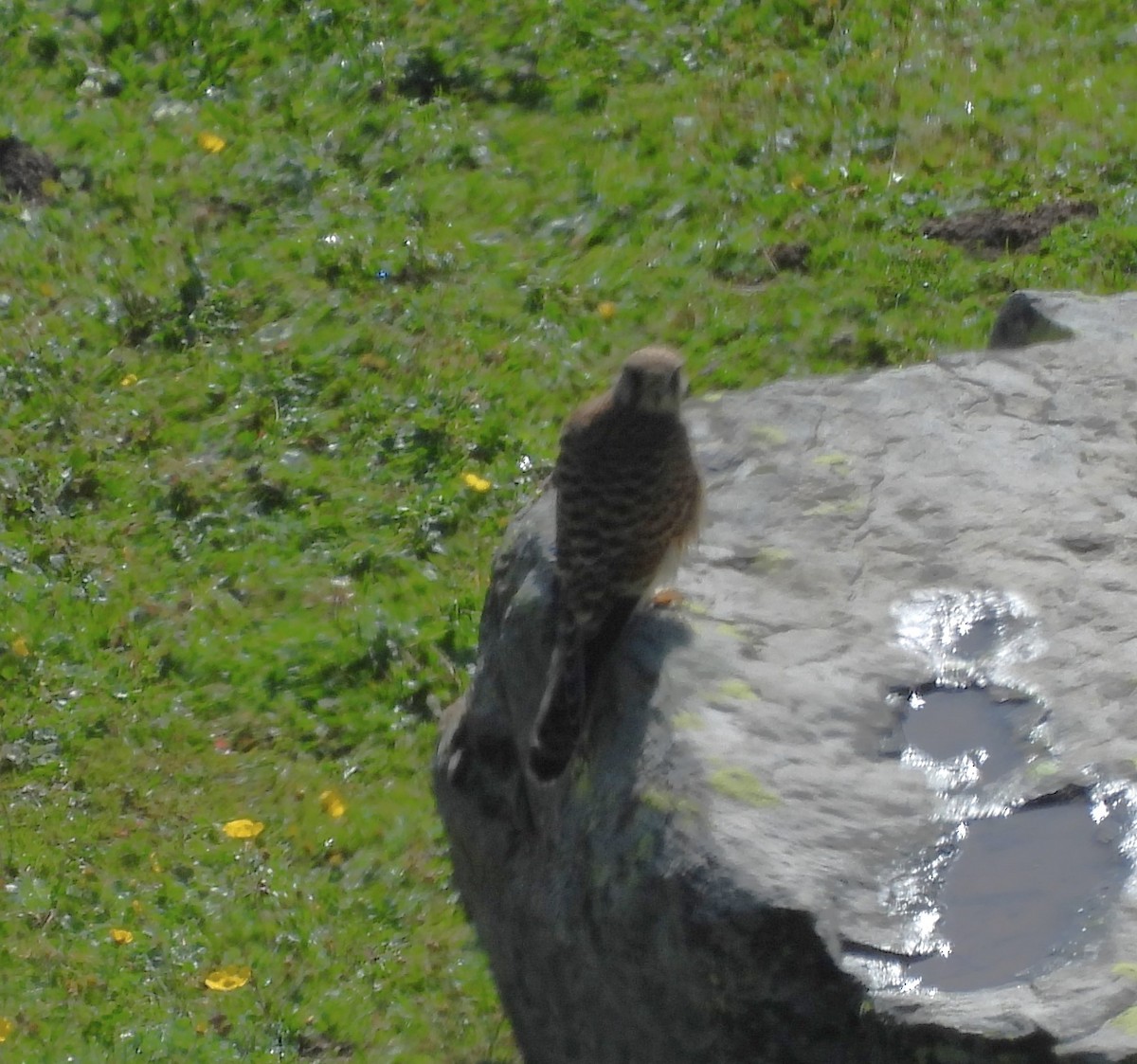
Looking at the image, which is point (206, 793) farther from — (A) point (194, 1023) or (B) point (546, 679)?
(B) point (546, 679)

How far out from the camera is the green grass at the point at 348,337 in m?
6.35

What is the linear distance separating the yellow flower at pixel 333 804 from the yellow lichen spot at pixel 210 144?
494 cm

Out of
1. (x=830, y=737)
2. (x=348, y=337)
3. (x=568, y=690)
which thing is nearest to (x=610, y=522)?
(x=568, y=690)

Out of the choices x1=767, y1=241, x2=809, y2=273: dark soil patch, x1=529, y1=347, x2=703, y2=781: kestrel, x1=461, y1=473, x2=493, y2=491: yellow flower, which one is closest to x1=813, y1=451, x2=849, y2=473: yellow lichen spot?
x1=529, y1=347, x2=703, y2=781: kestrel

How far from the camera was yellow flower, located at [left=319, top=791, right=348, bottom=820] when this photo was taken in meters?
6.72

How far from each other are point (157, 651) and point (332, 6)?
5275mm

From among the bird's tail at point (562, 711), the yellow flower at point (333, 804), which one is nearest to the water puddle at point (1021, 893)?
the bird's tail at point (562, 711)

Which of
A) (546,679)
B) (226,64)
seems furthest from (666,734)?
(226,64)

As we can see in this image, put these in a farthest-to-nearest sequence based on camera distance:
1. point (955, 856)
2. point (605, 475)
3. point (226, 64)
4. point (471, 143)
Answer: point (226, 64)
point (471, 143)
point (605, 475)
point (955, 856)

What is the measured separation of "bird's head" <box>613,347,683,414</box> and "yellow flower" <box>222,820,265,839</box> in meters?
2.60

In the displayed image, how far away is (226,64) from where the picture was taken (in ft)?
35.0

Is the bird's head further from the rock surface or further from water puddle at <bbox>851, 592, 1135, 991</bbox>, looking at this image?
water puddle at <bbox>851, 592, 1135, 991</bbox>

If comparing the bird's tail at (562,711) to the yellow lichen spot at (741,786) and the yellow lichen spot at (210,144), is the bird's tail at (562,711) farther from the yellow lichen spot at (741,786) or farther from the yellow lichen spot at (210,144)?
the yellow lichen spot at (210,144)

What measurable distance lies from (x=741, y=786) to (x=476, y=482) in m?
3.92
